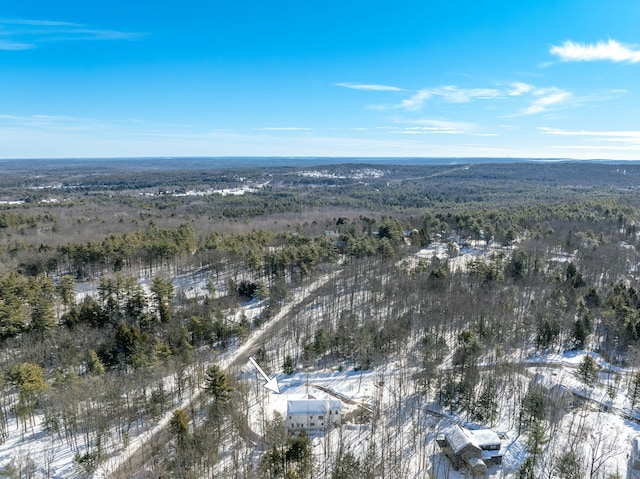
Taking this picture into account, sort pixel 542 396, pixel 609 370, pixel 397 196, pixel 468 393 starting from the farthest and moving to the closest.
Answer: pixel 397 196
pixel 609 370
pixel 468 393
pixel 542 396

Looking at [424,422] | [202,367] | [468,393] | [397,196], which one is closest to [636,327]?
[468,393]

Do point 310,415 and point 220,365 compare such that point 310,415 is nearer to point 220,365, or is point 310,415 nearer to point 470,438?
point 470,438

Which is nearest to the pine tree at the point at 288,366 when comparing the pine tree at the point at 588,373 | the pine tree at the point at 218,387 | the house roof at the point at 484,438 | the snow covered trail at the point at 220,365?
the snow covered trail at the point at 220,365

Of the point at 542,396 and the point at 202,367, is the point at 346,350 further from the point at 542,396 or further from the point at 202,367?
the point at 542,396

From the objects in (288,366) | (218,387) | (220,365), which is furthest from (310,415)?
(220,365)

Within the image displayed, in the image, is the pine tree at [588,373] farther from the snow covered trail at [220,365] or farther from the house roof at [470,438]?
the snow covered trail at [220,365]

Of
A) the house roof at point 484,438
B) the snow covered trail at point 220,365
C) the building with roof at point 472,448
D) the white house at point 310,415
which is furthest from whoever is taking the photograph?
the white house at point 310,415
